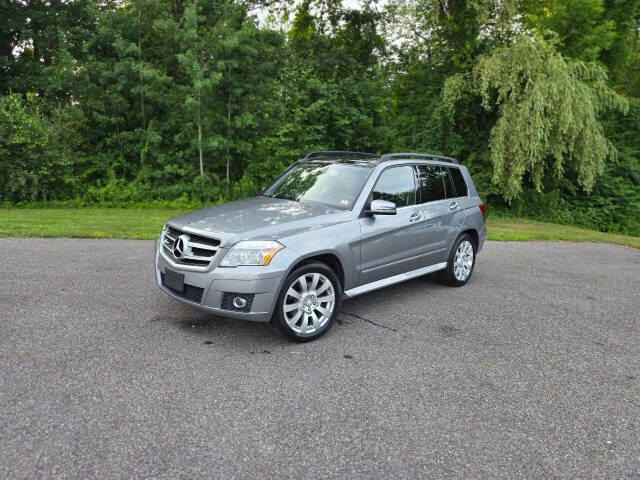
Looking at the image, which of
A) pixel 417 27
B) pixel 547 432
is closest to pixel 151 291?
pixel 547 432

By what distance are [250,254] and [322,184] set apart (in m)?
1.62

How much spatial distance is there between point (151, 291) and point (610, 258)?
28.3 ft

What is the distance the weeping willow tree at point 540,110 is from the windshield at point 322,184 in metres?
10.2

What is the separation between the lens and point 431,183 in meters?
5.92

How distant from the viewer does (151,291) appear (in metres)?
5.61

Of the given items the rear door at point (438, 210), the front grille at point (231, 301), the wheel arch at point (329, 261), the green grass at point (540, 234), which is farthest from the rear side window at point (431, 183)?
the green grass at point (540, 234)

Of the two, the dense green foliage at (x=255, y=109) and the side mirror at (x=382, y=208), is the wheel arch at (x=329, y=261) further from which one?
the dense green foliage at (x=255, y=109)

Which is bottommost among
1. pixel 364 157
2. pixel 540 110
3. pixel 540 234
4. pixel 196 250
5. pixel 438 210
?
pixel 540 234

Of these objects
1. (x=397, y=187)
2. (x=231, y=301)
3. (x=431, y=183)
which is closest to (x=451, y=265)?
(x=431, y=183)

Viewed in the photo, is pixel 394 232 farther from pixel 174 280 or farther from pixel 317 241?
pixel 174 280

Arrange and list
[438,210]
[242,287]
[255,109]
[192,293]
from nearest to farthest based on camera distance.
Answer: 1. [242,287]
2. [192,293]
3. [438,210]
4. [255,109]

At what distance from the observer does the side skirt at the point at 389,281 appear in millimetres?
4754

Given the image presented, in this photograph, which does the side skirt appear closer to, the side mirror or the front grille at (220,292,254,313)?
the side mirror

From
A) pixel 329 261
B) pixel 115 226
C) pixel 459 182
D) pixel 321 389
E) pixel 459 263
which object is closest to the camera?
pixel 321 389
